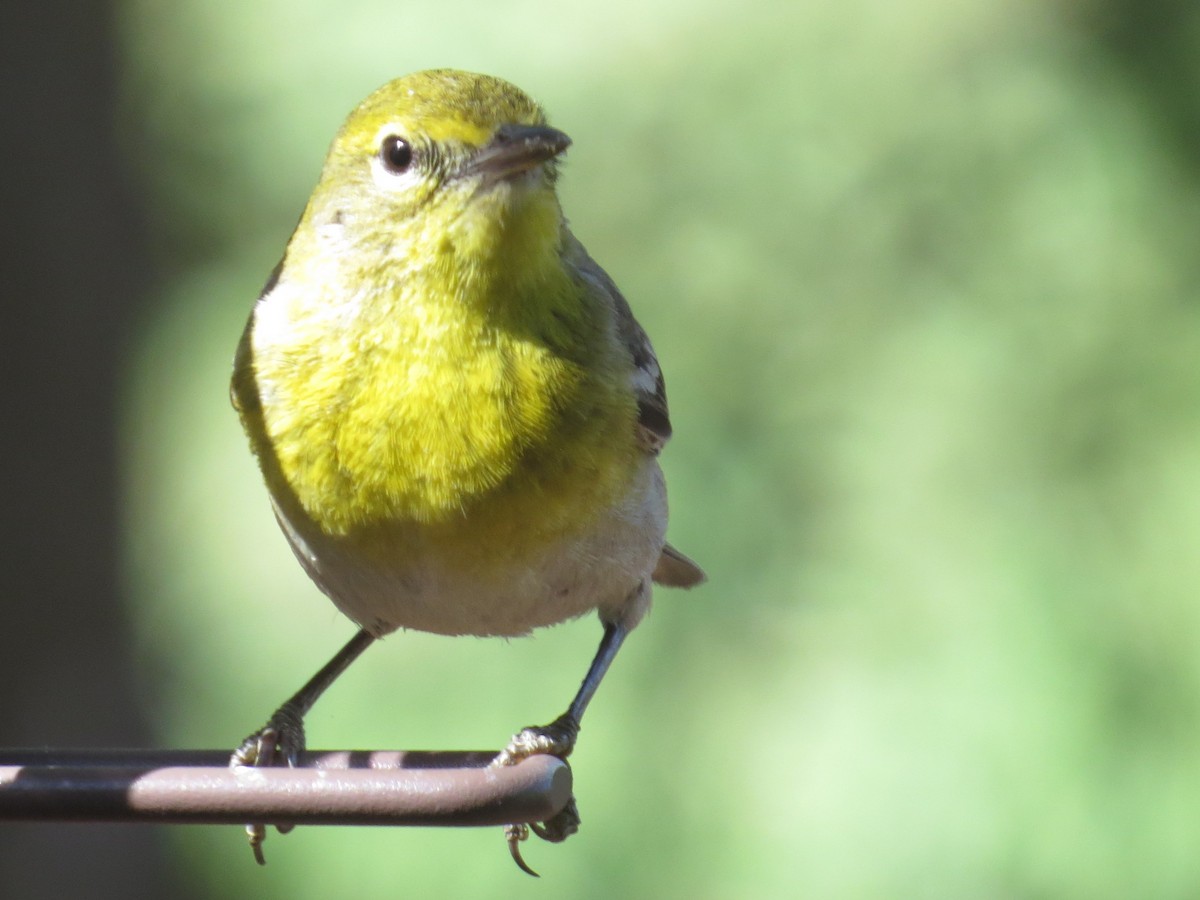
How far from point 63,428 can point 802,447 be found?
2913mm

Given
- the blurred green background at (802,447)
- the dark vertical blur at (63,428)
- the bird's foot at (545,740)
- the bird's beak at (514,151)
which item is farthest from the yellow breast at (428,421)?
the dark vertical blur at (63,428)

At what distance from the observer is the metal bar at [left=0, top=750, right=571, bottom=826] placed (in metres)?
1.93

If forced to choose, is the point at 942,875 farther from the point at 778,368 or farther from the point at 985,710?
the point at 778,368

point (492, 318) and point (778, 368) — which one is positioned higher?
point (492, 318)

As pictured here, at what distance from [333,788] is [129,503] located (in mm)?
4065

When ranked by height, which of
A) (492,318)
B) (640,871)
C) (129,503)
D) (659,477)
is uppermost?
(492,318)

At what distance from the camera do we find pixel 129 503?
5758mm

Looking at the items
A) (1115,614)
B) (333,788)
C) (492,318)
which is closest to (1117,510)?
(1115,614)

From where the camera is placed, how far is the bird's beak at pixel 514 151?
8.52 ft

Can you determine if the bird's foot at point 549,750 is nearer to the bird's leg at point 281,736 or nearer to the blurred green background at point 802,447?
the bird's leg at point 281,736

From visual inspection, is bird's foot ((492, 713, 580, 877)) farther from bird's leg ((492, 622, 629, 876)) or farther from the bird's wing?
the bird's wing

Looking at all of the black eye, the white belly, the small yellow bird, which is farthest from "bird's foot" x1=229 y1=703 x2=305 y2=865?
the black eye

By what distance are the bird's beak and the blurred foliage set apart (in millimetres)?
3026

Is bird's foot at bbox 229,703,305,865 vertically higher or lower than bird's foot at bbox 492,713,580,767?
lower
